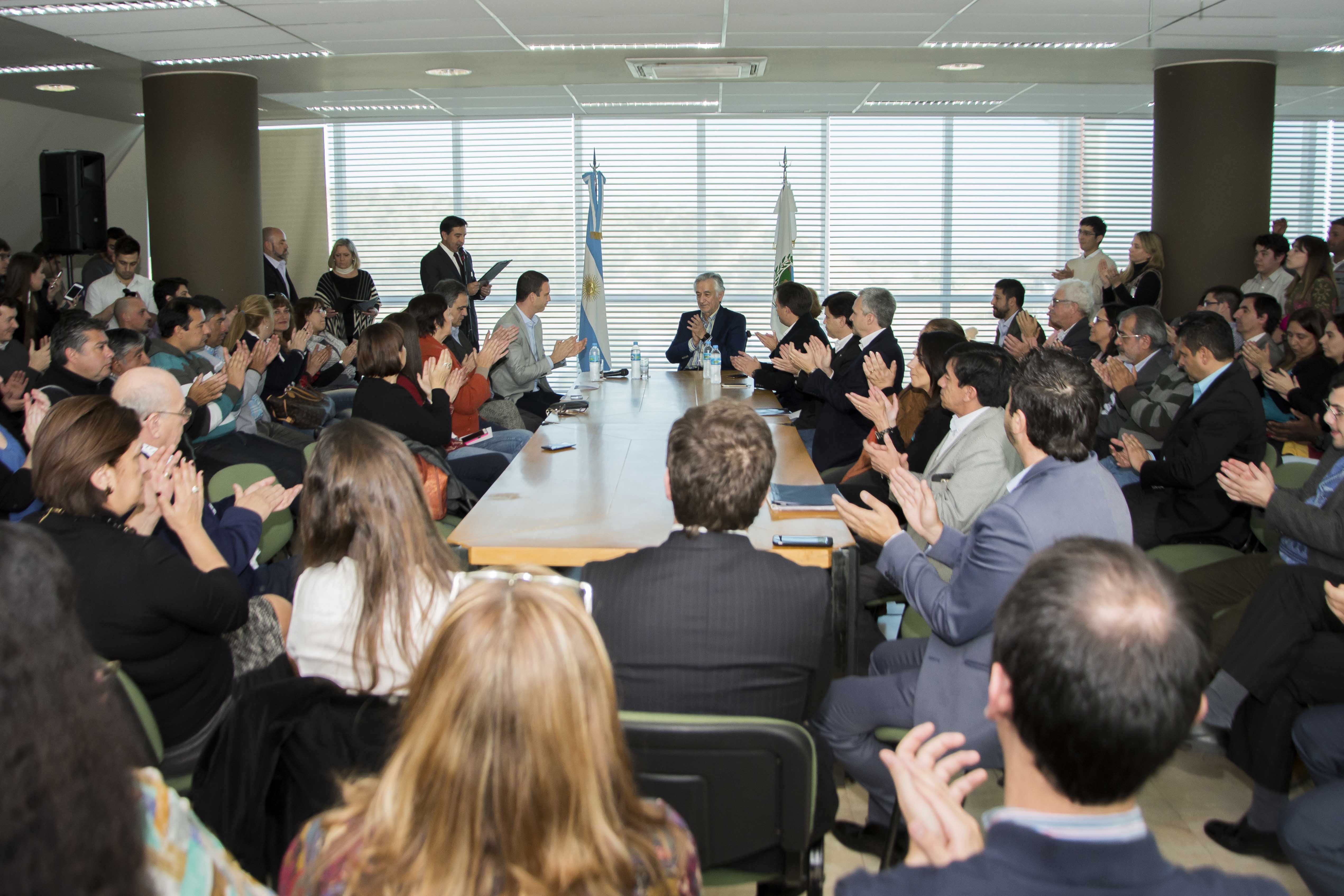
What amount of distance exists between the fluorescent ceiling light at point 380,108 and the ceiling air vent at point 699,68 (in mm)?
2690

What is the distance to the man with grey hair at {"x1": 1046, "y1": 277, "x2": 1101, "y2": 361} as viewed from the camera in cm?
637

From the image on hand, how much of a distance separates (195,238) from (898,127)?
664 cm

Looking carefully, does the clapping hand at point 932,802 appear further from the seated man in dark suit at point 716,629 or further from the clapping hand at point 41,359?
the clapping hand at point 41,359

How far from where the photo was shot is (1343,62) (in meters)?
7.07

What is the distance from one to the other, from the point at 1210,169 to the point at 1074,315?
1781mm

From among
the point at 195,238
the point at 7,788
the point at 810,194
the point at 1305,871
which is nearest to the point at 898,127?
the point at 810,194

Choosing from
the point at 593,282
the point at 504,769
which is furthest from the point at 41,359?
the point at 504,769

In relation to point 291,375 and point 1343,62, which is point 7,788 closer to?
point 291,375

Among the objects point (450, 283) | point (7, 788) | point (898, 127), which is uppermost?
point (898, 127)

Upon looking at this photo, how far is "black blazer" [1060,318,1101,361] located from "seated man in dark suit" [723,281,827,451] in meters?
1.55

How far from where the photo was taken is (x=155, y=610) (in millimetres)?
2062

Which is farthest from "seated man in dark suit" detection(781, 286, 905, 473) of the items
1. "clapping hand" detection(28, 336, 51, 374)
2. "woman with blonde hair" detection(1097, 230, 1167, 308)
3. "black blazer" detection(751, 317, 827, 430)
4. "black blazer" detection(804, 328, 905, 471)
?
"clapping hand" detection(28, 336, 51, 374)

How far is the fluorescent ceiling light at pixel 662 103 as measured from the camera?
8961 mm

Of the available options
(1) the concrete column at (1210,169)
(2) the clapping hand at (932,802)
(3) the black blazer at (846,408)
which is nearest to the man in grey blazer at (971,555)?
(2) the clapping hand at (932,802)
